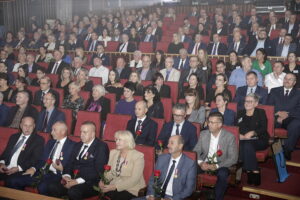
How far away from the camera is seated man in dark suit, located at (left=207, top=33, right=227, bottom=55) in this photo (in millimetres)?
7262

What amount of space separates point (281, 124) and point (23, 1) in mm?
9236

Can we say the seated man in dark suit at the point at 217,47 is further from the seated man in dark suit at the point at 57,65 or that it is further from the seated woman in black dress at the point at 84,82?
the seated woman in black dress at the point at 84,82

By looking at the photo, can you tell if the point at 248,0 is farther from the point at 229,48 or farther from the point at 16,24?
the point at 16,24

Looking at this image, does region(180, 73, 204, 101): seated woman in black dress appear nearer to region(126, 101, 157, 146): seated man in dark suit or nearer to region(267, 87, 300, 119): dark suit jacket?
region(267, 87, 300, 119): dark suit jacket

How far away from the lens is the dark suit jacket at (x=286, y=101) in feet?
14.4

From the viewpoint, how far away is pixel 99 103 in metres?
4.62

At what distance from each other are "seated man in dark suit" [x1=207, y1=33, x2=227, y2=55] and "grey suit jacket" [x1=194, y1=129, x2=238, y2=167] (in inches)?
160

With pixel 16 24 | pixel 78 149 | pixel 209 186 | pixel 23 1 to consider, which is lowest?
pixel 209 186

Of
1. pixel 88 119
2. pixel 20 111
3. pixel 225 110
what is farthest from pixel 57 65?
pixel 225 110

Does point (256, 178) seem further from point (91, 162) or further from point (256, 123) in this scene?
point (91, 162)

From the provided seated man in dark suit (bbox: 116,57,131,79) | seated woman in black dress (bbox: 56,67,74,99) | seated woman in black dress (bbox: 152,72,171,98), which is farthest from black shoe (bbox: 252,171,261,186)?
seated man in dark suit (bbox: 116,57,131,79)

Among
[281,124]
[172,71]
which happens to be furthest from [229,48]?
[281,124]

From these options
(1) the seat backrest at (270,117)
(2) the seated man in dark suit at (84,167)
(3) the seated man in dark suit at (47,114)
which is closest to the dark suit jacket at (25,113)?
(3) the seated man in dark suit at (47,114)

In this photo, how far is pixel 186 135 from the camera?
142 inches
